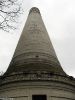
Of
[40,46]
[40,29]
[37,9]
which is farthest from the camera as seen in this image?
[37,9]

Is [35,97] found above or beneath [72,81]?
beneath

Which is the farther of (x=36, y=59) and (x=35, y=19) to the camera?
(x=35, y=19)

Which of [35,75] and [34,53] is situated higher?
[34,53]

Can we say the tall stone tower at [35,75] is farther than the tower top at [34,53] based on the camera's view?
No

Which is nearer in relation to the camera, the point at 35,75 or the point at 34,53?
the point at 35,75

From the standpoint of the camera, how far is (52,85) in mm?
18391

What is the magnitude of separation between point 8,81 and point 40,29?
17.8ft

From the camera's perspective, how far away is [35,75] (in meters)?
18.4

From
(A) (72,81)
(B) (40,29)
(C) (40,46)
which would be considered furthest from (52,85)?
(B) (40,29)

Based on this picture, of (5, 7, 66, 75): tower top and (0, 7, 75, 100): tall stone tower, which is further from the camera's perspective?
(5, 7, 66, 75): tower top

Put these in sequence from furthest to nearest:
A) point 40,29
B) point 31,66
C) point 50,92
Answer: point 40,29 < point 31,66 < point 50,92

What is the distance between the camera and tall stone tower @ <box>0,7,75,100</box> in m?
18.3

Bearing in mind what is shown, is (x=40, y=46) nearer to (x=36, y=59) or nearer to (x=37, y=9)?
(x=36, y=59)

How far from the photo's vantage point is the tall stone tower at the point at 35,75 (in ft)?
60.0
